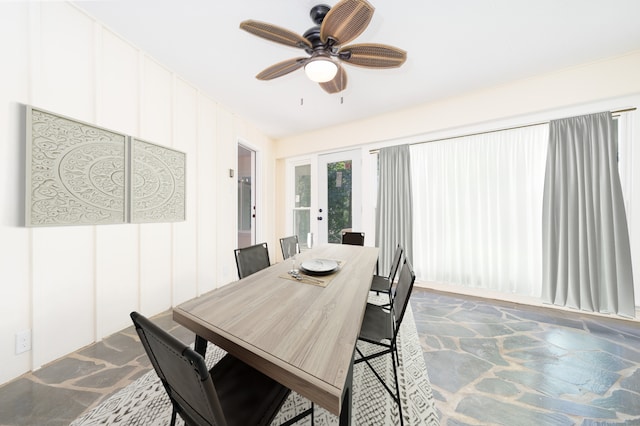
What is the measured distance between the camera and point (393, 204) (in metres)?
3.48

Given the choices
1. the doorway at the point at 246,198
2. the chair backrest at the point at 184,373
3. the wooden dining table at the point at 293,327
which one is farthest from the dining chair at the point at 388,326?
the doorway at the point at 246,198

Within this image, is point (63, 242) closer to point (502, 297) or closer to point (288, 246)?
point (288, 246)

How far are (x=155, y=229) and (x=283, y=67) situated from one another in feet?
7.00

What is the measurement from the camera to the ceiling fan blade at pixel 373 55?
1.54 m

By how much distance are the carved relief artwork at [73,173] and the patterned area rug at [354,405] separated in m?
1.34

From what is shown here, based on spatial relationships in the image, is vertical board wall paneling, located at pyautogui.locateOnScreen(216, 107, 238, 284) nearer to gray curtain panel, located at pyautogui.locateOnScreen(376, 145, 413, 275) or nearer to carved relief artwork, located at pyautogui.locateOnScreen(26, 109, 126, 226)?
carved relief artwork, located at pyautogui.locateOnScreen(26, 109, 126, 226)

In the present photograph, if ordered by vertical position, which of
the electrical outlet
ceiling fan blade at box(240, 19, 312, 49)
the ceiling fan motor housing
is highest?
the ceiling fan motor housing

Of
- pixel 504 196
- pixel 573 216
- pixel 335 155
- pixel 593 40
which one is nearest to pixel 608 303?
pixel 573 216

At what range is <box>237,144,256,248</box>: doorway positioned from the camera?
4.23 m

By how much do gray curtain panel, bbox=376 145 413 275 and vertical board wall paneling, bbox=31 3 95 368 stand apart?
343 centimetres

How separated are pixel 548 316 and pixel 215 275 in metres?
4.16

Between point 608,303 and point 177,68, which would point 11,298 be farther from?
point 608,303

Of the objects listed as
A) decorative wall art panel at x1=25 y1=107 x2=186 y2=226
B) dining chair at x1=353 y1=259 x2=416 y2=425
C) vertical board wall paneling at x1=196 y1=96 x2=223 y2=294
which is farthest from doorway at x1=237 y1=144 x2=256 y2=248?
dining chair at x1=353 y1=259 x2=416 y2=425

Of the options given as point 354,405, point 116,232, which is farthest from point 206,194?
point 354,405
